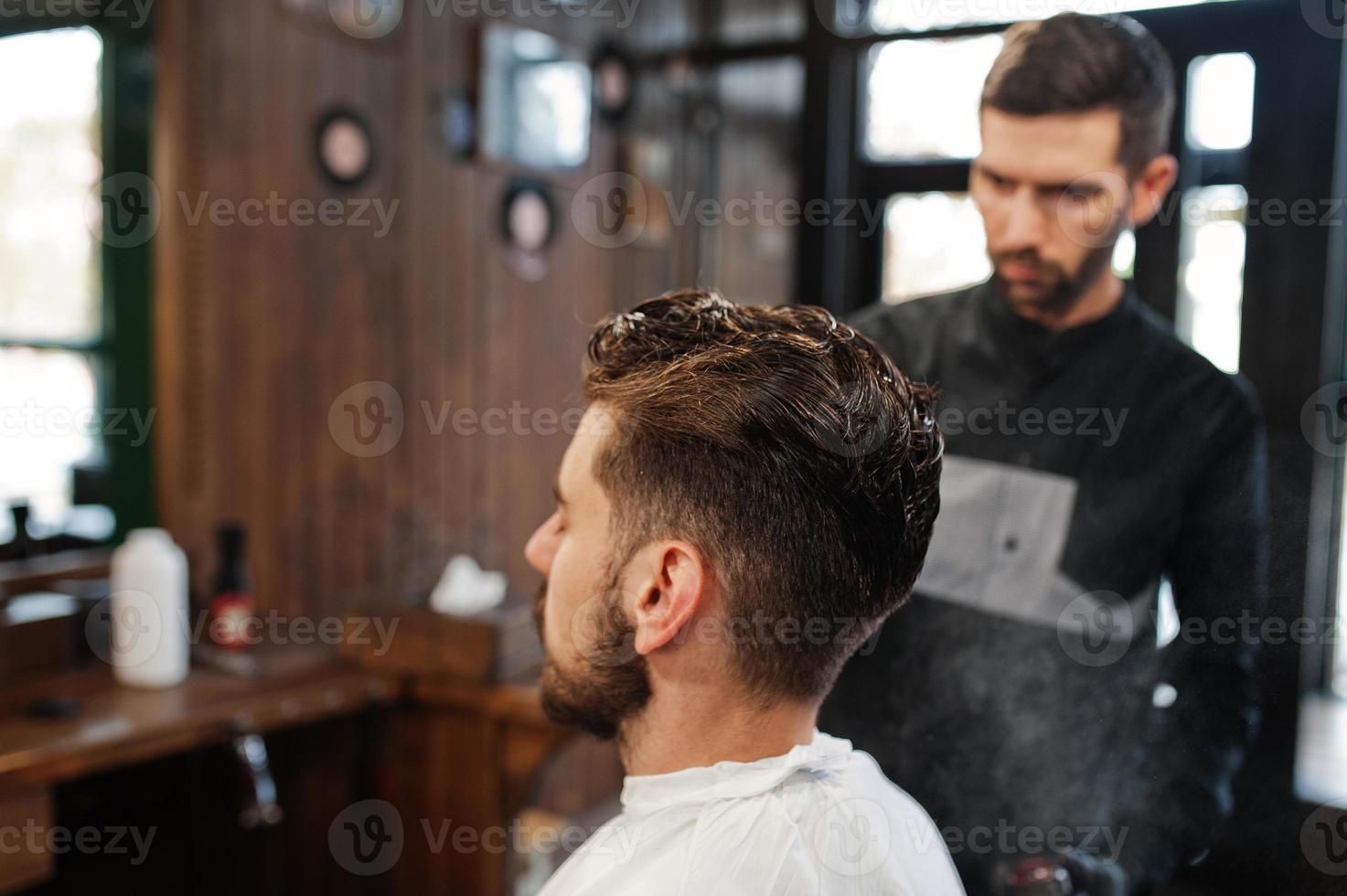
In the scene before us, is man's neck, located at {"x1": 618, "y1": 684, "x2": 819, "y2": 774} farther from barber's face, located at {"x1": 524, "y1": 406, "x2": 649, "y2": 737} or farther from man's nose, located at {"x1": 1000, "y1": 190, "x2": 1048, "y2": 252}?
man's nose, located at {"x1": 1000, "y1": 190, "x2": 1048, "y2": 252}

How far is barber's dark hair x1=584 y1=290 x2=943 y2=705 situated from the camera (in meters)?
1.09

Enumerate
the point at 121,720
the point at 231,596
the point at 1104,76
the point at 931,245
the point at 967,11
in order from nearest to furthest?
the point at 1104,76
the point at 967,11
the point at 931,245
the point at 121,720
the point at 231,596

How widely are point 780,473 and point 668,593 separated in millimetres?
172

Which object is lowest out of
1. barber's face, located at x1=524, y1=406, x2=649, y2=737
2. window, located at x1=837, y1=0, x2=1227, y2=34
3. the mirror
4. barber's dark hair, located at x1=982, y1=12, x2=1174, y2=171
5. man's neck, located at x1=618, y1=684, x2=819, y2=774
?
man's neck, located at x1=618, y1=684, x2=819, y2=774

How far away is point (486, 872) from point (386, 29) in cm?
244

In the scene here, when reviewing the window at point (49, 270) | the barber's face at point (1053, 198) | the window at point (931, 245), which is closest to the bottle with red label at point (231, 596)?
the window at point (49, 270)

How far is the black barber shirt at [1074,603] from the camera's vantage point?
1392 millimetres

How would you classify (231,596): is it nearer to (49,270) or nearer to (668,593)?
(49,270)

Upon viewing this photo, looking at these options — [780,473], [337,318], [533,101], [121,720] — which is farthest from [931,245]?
[533,101]

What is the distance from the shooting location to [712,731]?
1170mm

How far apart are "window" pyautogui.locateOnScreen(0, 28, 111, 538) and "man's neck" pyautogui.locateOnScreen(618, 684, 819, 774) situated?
1.93m

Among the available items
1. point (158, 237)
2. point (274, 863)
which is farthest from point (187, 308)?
point (274, 863)

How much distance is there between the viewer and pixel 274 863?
301 cm

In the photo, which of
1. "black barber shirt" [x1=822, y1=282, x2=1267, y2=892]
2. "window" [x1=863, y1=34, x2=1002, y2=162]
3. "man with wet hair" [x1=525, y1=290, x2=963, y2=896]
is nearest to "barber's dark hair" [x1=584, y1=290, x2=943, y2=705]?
"man with wet hair" [x1=525, y1=290, x2=963, y2=896]
